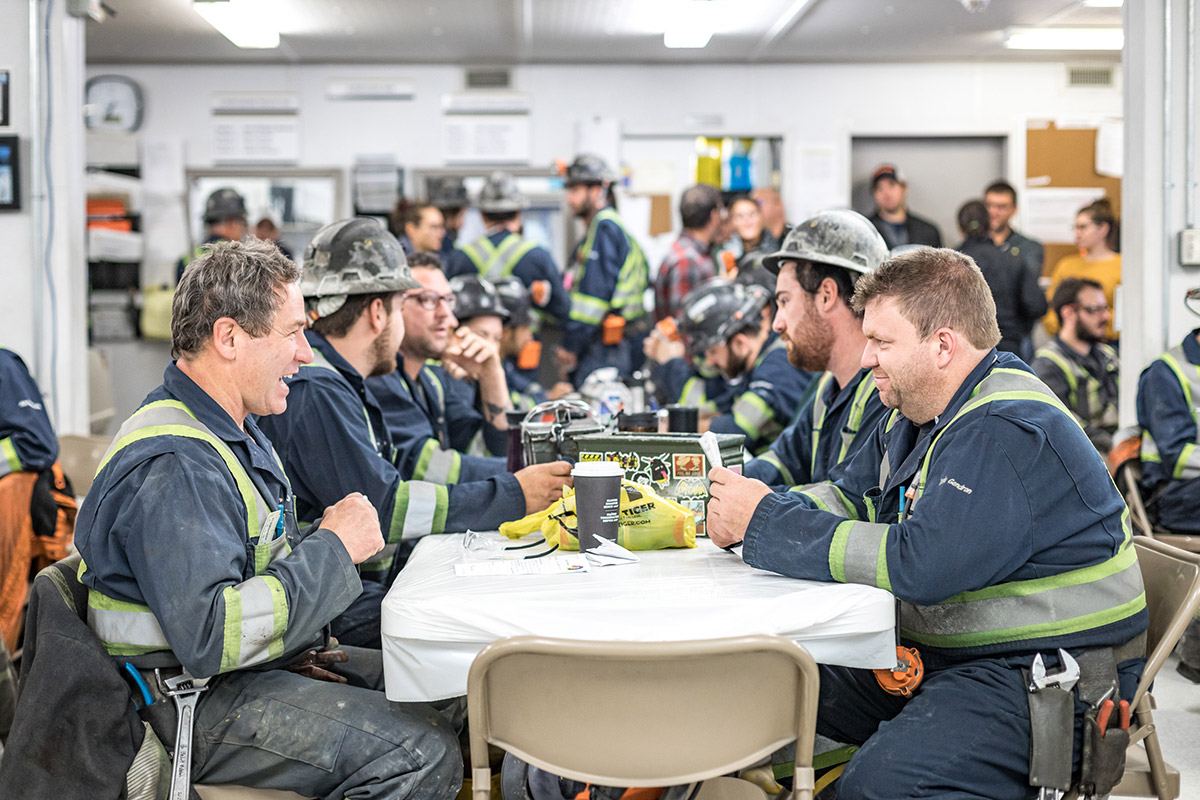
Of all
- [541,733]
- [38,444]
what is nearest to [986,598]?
[541,733]

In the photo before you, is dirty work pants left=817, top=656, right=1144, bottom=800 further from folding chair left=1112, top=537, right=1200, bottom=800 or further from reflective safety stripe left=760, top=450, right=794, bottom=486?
reflective safety stripe left=760, top=450, right=794, bottom=486

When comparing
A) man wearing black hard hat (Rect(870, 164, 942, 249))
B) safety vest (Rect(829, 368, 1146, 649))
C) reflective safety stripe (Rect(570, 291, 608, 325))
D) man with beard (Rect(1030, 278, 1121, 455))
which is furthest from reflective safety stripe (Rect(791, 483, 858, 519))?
man wearing black hard hat (Rect(870, 164, 942, 249))

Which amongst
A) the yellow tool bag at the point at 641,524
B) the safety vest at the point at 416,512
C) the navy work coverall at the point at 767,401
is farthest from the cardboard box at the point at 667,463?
the navy work coverall at the point at 767,401

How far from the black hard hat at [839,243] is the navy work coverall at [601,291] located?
3467 millimetres

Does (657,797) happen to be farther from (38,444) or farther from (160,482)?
(38,444)

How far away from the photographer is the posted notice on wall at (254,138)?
842 cm

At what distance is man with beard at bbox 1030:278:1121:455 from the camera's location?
5691 millimetres

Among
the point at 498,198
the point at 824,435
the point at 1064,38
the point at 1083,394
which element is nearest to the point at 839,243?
the point at 824,435

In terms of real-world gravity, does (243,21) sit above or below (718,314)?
above

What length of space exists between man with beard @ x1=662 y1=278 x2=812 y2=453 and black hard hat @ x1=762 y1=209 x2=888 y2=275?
0.93 metres

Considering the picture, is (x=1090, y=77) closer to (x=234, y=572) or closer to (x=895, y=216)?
(x=895, y=216)

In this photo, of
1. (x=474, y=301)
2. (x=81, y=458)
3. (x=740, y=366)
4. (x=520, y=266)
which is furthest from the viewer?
(x=520, y=266)

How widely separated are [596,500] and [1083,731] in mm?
964

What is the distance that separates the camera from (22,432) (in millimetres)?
3410
